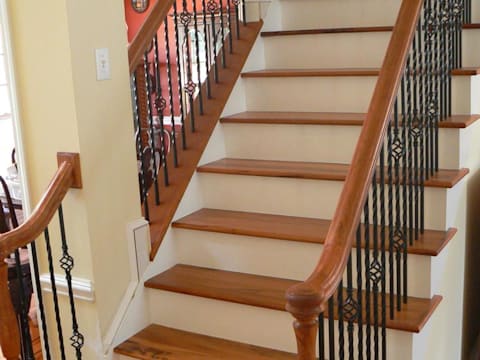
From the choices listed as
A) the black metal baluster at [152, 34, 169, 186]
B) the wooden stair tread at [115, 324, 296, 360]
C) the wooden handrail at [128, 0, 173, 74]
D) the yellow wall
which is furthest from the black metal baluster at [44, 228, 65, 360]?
the wooden handrail at [128, 0, 173, 74]

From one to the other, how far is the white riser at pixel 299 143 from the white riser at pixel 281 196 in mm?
272

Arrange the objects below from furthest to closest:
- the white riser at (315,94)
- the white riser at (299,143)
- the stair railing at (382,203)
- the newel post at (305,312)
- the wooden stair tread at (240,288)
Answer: the white riser at (315,94) → the white riser at (299,143) → the wooden stair tread at (240,288) → the stair railing at (382,203) → the newel post at (305,312)

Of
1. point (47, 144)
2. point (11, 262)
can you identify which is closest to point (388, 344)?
point (47, 144)

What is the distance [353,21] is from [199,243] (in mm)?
1805

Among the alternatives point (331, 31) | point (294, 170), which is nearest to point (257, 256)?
point (294, 170)

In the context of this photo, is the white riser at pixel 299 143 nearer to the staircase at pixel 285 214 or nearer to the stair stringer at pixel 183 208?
the staircase at pixel 285 214

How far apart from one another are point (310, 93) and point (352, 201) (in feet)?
5.66

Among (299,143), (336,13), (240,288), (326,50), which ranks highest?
(336,13)

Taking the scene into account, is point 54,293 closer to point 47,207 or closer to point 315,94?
point 47,207

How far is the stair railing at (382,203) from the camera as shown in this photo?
180cm

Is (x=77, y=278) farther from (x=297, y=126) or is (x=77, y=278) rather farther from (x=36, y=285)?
(x=297, y=126)

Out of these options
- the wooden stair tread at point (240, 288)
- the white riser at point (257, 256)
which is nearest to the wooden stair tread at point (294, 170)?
the white riser at point (257, 256)

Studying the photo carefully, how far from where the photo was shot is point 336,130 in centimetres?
326

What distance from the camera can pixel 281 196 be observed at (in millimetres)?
3201
